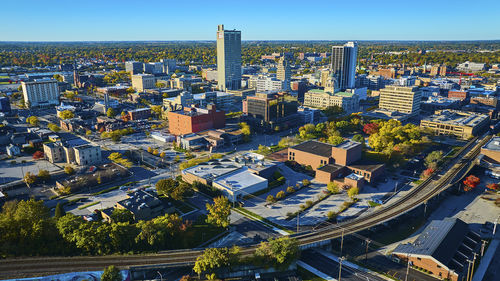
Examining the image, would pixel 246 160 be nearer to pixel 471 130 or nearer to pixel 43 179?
pixel 43 179

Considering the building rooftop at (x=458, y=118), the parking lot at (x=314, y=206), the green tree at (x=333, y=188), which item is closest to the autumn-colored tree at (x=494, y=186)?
the parking lot at (x=314, y=206)

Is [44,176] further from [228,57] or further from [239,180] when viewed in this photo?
[228,57]

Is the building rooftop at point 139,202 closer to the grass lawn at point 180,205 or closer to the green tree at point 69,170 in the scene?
the grass lawn at point 180,205

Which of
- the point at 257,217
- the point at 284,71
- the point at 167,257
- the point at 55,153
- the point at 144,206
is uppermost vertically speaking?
the point at 284,71

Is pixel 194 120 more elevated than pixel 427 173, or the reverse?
pixel 194 120

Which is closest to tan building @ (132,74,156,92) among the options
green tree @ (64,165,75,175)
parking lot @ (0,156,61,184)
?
parking lot @ (0,156,61,184)

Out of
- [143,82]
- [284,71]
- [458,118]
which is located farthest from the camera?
[143,82]

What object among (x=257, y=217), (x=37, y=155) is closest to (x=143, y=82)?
(x=37, y=155)

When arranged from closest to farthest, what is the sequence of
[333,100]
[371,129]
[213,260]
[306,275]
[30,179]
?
[213,260] < [306,275] < [30,179] < [371,129] < [333,100]
